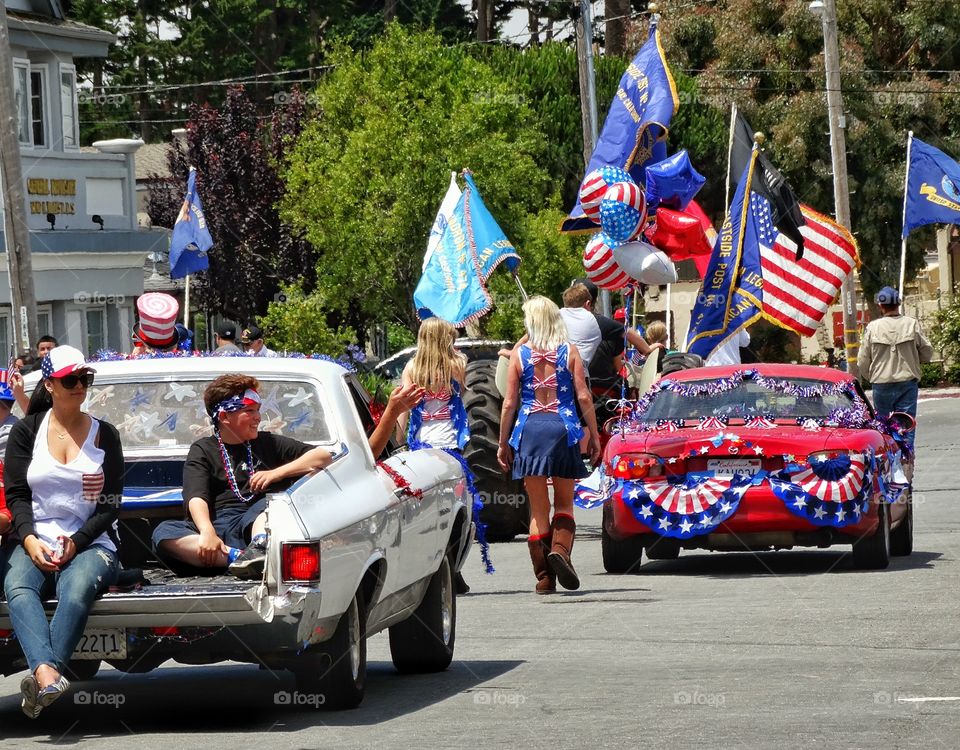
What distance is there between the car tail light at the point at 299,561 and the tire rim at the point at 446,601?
7.02ft

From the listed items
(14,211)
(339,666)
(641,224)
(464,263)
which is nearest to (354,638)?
(339,666)

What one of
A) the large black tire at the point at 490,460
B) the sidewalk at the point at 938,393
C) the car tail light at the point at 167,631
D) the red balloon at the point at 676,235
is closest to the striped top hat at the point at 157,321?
the large black tire at the point at 490,460

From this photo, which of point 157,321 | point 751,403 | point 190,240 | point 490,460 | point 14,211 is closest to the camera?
point 751,403

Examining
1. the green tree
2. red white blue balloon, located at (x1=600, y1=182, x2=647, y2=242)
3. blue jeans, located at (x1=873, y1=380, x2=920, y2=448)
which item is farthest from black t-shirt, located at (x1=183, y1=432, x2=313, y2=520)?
the green tree

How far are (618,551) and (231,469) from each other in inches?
217

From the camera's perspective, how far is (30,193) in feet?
107

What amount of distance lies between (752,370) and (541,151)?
103 ft

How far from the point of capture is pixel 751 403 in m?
14.2

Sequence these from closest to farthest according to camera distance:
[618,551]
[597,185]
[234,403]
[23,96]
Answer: [234,403], [618,551], [597,185], [23,96]

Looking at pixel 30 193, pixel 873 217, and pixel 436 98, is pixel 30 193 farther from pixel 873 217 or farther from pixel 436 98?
pixel 873 217

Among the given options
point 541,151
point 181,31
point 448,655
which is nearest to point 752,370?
point 448,655

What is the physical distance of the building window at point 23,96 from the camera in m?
33.1

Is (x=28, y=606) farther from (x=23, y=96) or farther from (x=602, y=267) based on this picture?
(x=23, y=96)

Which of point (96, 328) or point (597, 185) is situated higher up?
point (597, 185)
